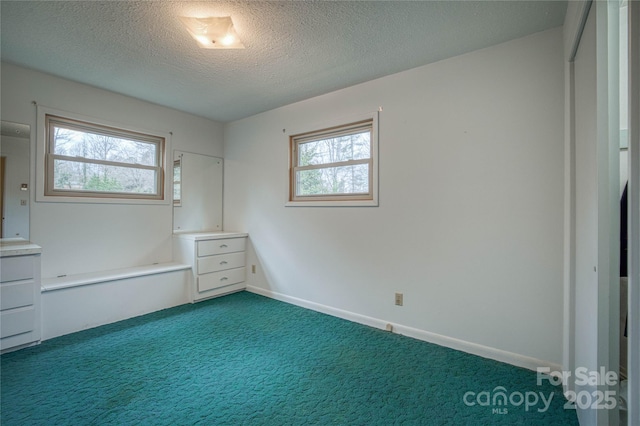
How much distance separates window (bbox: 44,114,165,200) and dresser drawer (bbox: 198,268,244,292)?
1186 mm

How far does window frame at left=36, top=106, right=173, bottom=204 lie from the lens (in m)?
2.74

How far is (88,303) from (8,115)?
183cm

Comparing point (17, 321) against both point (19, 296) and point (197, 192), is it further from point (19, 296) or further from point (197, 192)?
point (197, 192)

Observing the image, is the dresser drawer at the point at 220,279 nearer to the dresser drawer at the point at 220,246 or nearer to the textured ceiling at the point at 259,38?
the dresser drawer at the point at 220,246

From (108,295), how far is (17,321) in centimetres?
63

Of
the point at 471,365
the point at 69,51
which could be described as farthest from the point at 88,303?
the point at 471,365

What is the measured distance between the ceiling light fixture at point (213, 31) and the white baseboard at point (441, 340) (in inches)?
102

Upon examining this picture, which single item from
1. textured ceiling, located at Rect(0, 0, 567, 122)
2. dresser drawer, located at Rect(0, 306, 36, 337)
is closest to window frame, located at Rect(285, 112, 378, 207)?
textured ceiling, located at Rect(0, 0, 567, 122)

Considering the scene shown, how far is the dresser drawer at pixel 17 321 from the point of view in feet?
7.02

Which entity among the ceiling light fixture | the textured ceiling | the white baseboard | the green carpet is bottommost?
the green carpet

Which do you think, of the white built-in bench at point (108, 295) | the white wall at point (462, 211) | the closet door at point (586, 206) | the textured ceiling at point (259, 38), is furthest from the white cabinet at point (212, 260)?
the closet door at point (586, 206)

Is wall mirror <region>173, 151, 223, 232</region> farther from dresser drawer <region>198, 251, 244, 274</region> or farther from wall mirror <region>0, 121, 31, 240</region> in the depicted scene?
wall mirror <region>0, 121, 31, 240</region>

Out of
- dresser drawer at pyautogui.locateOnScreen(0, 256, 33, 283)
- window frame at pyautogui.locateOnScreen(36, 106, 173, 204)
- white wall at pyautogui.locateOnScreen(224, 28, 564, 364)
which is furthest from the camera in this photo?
window frame at pyautogui.locateOnScreen(36, 106, 173, 204)

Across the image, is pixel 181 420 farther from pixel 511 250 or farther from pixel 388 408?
pixel 511 250
